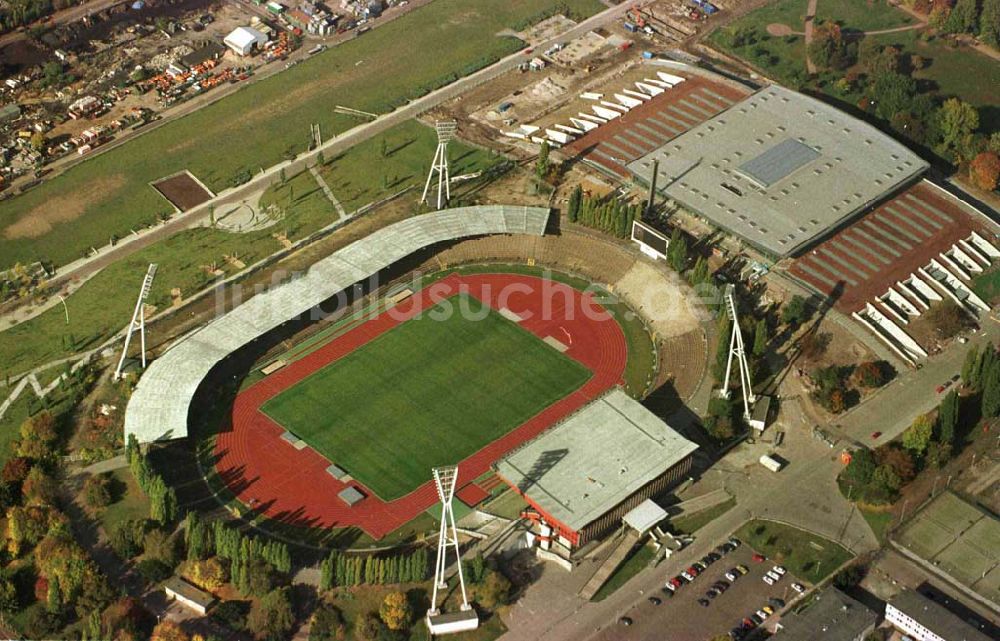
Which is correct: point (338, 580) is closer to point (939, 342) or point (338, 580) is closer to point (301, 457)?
point (301, 457)

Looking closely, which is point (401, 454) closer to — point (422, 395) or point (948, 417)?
point (422, 395)


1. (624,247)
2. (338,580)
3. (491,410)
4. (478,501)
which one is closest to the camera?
(338,580)

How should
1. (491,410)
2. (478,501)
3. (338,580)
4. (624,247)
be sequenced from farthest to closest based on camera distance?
1. (624,247)
2. (491,410)
3. (478,501)
4. (338,580)

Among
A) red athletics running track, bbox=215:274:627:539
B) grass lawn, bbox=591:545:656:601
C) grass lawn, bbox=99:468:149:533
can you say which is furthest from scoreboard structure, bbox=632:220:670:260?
grass lawn, bbox=99:468:149:533

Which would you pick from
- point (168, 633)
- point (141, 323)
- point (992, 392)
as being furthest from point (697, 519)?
point (141, 323)

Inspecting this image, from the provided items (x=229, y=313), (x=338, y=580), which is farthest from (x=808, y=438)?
(x=229, y=313)

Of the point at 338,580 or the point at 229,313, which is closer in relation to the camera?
the point at 338,580
